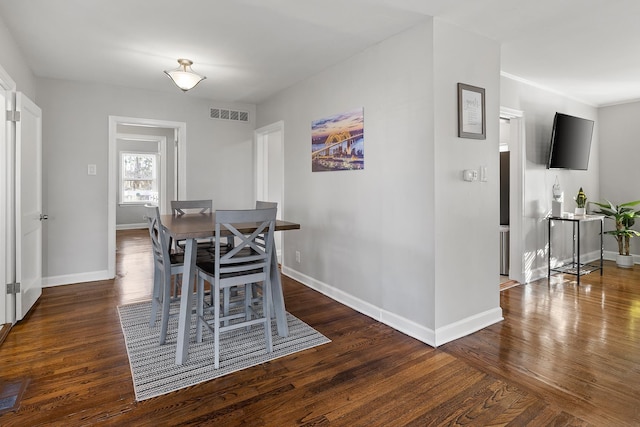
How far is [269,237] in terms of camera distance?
8.27 feet

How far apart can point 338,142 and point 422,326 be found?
1868 mm

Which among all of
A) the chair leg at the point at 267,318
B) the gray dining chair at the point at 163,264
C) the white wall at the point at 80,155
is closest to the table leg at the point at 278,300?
the chair leg at the point at 267,318

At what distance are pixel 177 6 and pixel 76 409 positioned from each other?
8.27 ft

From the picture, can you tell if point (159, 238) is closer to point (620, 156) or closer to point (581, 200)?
point (581, 200)

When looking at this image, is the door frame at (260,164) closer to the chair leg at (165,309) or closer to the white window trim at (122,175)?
the chair leg at (165,309)

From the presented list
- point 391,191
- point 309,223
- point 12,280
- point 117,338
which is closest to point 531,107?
point 391,191

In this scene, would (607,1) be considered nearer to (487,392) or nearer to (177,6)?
(487,392)

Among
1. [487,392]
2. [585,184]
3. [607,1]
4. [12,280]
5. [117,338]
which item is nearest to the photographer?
[487,392]

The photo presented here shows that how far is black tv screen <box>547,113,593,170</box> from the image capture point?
438 centimetres

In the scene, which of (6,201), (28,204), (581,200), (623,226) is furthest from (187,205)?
(623,226)

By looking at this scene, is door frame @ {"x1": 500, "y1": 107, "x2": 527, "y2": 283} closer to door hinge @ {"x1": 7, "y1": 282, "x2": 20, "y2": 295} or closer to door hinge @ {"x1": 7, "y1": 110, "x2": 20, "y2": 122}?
door hinge @ {"x1": 7, "y1": 110, "x2": 20, "y2": 122}

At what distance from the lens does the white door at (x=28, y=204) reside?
9.69ft

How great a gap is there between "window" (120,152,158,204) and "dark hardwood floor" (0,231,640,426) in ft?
20.8

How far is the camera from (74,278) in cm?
426
